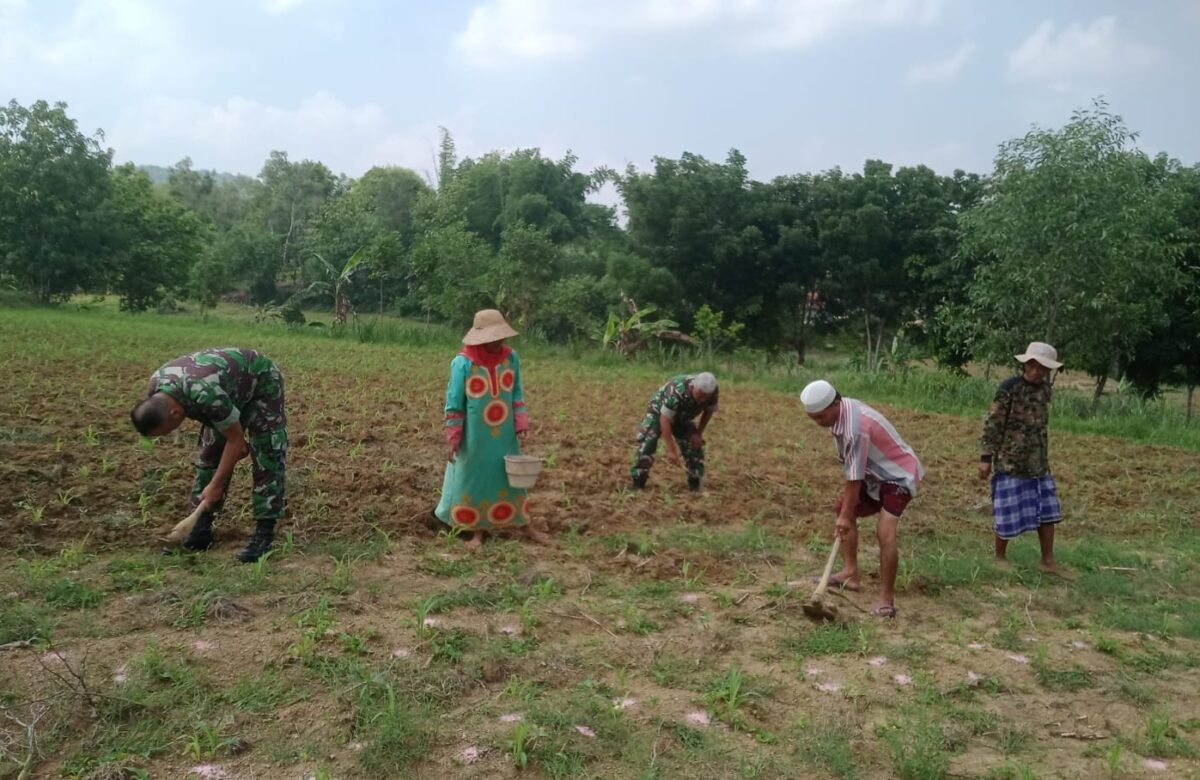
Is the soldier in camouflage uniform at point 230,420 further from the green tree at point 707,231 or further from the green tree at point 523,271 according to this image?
the green tree at point 707,231

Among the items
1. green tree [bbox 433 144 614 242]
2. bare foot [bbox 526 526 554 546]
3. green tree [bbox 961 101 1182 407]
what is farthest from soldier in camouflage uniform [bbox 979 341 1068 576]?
green tree [bbox 433 144 614 242]

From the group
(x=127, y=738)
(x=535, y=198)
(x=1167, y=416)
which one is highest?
(x=535, y=198)

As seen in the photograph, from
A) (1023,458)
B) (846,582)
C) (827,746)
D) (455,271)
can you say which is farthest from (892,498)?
(455,271)

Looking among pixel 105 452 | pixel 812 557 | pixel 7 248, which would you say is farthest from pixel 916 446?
pixel 7 248

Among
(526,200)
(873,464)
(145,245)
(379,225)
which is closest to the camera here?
(873,464)

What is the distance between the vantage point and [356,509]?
5918 millimetres

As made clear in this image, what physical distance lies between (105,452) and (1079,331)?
507 inches

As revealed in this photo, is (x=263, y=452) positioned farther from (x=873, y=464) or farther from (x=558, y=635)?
(x=873, y=464)

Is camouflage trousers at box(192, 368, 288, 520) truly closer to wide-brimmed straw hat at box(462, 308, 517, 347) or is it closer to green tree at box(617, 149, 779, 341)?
wide-brimmed straw hat at box(462, 308, 517, 347)

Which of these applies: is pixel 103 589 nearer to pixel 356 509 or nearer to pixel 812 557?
pixel 356 509

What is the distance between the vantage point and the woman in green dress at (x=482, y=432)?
5449mm

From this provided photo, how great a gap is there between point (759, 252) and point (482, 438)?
18283 mm

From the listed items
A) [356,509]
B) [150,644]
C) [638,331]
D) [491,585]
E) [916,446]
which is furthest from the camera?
[638,331]

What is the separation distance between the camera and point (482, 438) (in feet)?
18.0
